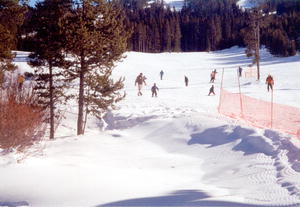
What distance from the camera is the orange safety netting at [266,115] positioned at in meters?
15.9

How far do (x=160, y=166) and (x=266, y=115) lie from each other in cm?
884

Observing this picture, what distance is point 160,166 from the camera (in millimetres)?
11586

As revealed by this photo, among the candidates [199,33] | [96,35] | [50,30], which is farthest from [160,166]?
[199,33]

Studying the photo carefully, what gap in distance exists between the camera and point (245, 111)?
2042cm

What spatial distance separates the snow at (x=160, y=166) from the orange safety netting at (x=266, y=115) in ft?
4.59

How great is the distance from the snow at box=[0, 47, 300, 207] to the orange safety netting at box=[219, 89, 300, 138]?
4.59 feet

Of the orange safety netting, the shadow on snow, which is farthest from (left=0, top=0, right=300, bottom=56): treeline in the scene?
the shadow on snow

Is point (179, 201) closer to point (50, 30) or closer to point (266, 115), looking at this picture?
point (50, 30)

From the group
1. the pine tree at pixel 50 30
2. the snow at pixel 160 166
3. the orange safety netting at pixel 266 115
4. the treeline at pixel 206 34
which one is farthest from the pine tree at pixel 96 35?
the treeline at pixel 206 34

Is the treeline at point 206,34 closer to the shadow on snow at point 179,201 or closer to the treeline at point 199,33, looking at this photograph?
the treeline at point 199,33

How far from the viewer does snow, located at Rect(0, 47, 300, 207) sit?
7449 mm

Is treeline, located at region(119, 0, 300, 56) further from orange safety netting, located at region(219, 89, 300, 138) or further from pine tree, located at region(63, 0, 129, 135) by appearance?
pine tree, located at region(63, 0, 129, 135)

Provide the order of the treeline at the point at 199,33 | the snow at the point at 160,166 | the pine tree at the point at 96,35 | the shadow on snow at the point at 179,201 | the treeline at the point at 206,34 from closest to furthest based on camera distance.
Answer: the shadow on snow at the point at 179,201, the snow at the point at 160,166, the pine tree at the point at 96,35, the treeline at the point at 206,34, the treeline at the point at 199,33

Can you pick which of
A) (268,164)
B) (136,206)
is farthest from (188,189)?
(268,164)
